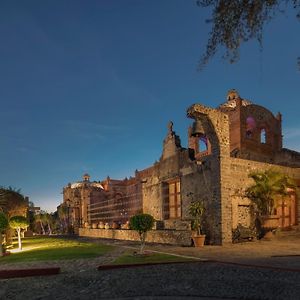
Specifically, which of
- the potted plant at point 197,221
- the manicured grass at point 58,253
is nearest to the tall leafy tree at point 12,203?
the manicured grass at point 58,253

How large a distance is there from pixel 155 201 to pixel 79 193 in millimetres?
21601

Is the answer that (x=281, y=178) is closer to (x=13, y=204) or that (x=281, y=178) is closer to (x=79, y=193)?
(x=13, y=204)

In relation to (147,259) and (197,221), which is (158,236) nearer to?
(197,221)

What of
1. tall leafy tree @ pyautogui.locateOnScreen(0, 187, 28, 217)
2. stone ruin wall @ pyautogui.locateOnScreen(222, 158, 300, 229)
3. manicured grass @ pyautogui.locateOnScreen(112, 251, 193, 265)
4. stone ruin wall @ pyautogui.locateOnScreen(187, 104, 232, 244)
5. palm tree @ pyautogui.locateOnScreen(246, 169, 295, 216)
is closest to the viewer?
manicured grass @ pyautogui.locateOnScreen(112, 251, 193, 265)

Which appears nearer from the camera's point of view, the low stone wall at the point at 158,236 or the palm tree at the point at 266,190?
the low stone wall at the point at 158,236

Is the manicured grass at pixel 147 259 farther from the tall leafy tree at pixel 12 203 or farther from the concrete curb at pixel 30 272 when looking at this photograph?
the tall leafy tree at pixel 12 203

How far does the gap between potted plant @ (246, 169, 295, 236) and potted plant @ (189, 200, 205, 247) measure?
2546 millimetres

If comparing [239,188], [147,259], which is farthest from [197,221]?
[147,259]

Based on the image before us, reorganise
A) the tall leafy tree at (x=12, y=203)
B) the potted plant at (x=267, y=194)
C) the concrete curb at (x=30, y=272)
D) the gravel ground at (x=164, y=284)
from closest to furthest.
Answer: the gravel ground at (x=164, y=284)
the concrete curb at (x=30, y=272)
the potted plant at (x=267, y=194)
the tall leafy tree at (x=12, y=203)

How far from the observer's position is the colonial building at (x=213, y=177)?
14945 millimetres

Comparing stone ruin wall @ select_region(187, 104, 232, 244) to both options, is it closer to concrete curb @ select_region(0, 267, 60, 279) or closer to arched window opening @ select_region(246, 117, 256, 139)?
concrete curb @ select_region(0, 267, 60, 279)

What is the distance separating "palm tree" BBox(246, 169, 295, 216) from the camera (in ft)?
53.0

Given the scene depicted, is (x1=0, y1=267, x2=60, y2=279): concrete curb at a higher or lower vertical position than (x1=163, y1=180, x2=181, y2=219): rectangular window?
lower

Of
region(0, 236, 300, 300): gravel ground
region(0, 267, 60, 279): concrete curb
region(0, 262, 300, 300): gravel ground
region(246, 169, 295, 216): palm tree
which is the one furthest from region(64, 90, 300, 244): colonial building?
region(0, 267, 60, 279): concrete curb
